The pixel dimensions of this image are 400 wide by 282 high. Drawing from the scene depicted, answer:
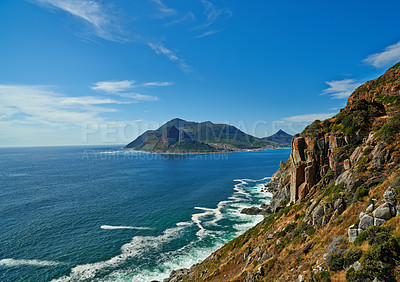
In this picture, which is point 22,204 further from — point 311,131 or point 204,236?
point 311,131

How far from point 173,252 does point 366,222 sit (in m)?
42.0

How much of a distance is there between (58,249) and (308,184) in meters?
61.4

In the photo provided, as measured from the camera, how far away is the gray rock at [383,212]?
18562 mm

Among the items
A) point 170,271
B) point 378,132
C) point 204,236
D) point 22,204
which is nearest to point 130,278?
point 170,271

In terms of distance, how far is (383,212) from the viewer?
740 inches

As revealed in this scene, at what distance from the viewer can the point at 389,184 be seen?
22.2m

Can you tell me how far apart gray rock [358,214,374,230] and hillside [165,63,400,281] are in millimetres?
81

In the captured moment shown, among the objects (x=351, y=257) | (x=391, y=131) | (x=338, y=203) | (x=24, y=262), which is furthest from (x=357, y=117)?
(x=24, y=262)

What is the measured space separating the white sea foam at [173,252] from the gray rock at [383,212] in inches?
1460

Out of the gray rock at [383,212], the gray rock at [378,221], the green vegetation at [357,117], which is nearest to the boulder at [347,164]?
the green vegetation at [357,117]

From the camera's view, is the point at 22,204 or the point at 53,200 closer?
the point at 22,204

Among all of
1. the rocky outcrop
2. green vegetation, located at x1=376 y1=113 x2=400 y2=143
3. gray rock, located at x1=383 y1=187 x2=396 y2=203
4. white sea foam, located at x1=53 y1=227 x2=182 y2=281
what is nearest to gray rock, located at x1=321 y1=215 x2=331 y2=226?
the rocky outcrop

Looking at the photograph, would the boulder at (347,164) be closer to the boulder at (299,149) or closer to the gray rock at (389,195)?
the boulder at (299,149)

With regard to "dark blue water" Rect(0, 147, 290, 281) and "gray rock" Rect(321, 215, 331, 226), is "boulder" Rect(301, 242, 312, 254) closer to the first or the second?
"gray rock" Rect(321, 215, 331, 226)
